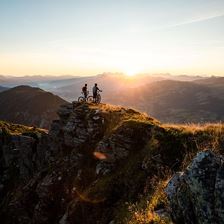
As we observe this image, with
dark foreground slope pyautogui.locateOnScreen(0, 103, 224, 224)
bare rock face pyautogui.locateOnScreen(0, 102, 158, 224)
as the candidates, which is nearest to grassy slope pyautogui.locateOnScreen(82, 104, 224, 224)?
dark foreground slope pyautogui.locateOnScreen(0, 103, 224, 224)

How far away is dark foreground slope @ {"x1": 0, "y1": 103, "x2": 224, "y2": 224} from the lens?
20953 millimetres

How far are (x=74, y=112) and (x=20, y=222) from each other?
13633 mm

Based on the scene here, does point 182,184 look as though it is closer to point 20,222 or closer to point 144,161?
point 144,161

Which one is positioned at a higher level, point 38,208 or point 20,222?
point 38,208

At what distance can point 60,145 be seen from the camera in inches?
1550

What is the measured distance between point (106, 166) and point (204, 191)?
65.4 feet

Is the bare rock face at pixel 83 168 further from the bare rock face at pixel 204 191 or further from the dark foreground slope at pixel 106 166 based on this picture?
the bare rock face at pixel 204 191

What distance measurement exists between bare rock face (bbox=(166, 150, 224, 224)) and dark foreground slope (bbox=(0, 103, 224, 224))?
225cm

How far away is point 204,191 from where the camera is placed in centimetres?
829

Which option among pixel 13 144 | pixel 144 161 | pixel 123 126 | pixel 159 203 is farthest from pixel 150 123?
pixel 13 144

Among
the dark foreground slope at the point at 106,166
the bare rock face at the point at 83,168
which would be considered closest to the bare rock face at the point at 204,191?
the dark foreground slope at the point at 106,166

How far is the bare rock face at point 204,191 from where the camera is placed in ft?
26.3

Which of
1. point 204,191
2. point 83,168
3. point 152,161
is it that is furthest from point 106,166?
point 204,191

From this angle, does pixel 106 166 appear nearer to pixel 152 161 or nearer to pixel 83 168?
pixel 83 168
